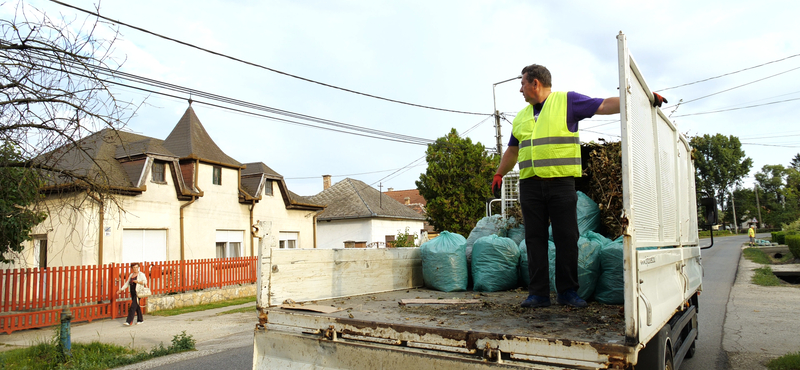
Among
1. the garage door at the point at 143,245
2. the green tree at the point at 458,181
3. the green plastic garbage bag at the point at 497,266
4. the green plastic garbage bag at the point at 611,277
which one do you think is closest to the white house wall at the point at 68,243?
the garage door at the point at 143,245

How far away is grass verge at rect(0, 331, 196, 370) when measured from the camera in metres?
6.89

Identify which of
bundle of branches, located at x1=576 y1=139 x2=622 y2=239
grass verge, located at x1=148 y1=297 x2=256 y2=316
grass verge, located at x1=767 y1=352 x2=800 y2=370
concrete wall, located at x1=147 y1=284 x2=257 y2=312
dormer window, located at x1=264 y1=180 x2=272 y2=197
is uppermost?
dormer window, located at x1=264 y1=180 x2=272 y2=197

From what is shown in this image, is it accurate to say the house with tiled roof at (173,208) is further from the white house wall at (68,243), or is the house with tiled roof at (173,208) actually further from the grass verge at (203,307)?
the grass verge at (203,307)

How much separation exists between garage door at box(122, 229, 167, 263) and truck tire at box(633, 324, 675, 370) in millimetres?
15736

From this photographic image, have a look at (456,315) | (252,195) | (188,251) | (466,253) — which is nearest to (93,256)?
(188,251)

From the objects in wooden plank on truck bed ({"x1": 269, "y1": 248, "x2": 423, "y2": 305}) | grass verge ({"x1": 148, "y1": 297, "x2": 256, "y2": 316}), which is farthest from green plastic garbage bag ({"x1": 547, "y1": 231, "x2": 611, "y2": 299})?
grass verge ({"x1": 148, "y1": 297, "x2": 256, "y2": 316})

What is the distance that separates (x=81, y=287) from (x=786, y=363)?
1337cm

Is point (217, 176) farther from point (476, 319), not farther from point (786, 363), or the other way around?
point (476, 319)

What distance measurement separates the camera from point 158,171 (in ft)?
54.5

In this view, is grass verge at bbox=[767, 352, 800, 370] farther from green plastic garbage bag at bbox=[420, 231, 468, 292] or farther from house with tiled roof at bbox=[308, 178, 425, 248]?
house with tiled roof at bbox=[308, 178, 425, 248]

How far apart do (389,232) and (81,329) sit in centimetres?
2238

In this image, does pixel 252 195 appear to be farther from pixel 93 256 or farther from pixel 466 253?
pixel 466 253

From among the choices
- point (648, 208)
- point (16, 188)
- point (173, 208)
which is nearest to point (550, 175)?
point (648, 208)

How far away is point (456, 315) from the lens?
9.94 ft
